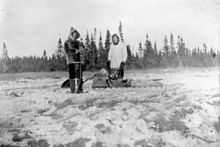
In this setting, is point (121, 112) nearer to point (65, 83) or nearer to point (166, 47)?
point (65, 83)

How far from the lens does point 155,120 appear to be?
152 centimetres

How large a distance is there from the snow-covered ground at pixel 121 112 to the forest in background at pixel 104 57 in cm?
6

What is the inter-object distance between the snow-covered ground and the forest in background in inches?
2.2

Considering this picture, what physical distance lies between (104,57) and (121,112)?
35 centimetres

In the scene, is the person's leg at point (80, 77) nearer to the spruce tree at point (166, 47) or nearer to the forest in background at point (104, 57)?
the forest in background at point (104, 57)

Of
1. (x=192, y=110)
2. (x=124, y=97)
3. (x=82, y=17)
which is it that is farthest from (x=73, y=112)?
(x=192, y=110)

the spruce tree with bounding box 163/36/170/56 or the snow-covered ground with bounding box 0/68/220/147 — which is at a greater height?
the spruce tree with bounding box 163/36/170/56

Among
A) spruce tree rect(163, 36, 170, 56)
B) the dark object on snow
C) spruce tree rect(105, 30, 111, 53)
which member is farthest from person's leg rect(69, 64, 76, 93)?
spruce tree rect(163, 36, 170, 56)

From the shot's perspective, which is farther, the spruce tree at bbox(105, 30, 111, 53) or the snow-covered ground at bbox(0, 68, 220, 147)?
the spruce tree at bbox(105, 30, 111, 53)

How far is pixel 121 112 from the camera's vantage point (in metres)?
1.54

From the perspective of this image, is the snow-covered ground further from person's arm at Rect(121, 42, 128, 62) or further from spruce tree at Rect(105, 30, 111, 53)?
spruce tree at Rect(105, 30, 111, 53)

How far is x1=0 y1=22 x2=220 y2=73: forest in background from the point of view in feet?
5.35

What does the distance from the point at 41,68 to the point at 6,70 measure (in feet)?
0.77

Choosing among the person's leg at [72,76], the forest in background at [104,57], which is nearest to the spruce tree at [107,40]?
the forest in background at [104,57]
